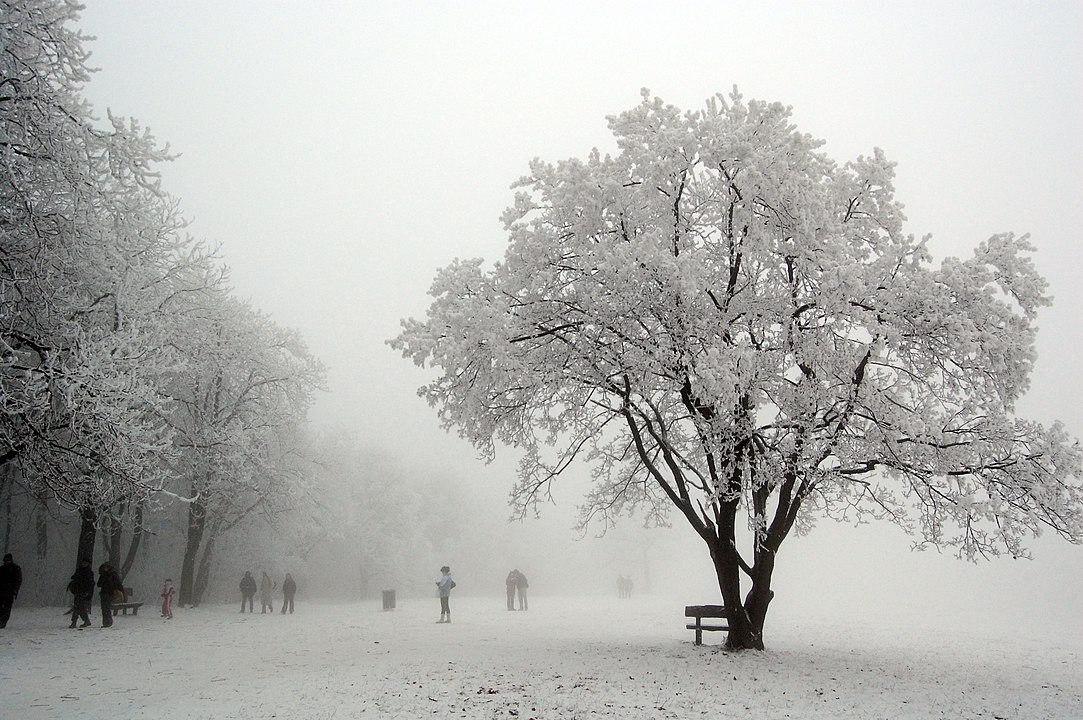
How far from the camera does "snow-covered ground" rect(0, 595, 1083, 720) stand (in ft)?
31.1

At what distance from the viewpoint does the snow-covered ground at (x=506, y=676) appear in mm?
9469

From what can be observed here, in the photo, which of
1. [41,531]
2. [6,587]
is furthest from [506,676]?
[41,531]

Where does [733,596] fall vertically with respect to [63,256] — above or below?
below

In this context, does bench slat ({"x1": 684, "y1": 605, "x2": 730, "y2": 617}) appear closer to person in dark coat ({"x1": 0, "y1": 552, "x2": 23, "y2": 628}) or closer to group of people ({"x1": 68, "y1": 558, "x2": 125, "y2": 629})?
group of people ({"x1": 68, "y1": 558, "x2": 125, "y2": 629})

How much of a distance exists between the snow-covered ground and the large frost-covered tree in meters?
2.68

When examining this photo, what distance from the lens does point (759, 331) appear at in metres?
15.1

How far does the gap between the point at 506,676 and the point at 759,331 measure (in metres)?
9.13

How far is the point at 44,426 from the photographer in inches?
524

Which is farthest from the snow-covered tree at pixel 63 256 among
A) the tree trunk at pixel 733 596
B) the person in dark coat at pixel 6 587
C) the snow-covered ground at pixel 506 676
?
the tree trunk at pixel 733 596

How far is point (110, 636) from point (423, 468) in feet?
176

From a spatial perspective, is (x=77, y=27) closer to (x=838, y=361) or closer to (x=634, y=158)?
(x=634, y=158)

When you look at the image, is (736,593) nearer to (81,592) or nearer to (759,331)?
(759,331)

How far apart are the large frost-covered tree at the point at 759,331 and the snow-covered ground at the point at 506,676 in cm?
268

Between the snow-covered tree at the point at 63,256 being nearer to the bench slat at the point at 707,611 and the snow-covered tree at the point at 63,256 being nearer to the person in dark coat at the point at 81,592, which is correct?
the person in dark coat at the point at 81,592
